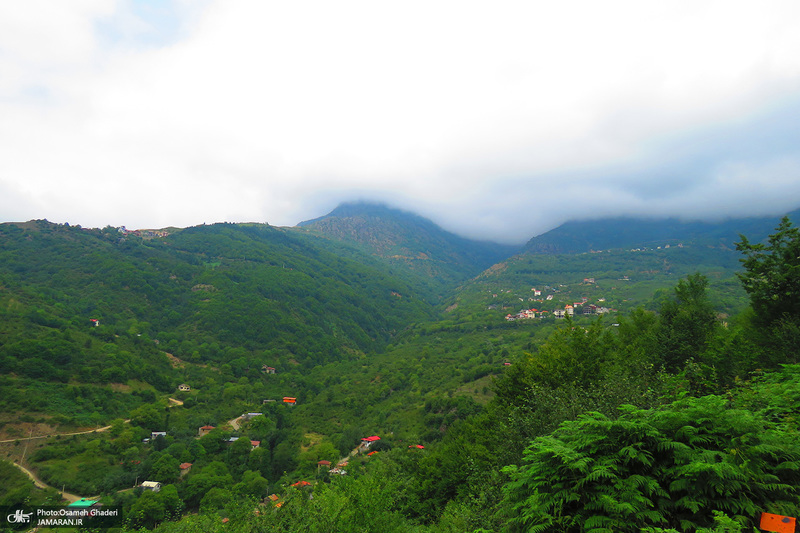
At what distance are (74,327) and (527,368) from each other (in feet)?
396

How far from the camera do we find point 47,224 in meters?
162

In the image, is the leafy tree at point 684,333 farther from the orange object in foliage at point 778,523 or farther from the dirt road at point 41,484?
the dirt road at point 41,484

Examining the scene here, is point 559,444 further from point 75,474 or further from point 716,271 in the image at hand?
point 716,271

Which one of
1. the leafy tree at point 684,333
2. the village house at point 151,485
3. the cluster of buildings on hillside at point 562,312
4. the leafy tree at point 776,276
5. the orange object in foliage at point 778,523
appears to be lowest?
the village house at point 151,485

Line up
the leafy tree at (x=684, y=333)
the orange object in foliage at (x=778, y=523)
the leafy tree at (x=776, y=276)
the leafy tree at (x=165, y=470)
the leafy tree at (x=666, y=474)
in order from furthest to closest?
the leafy tree at (x=165, y=470), the leafy tree at (x=684, y=333), the leafy tree at (x=776, y=276), the leafy tree at (x=666, y=474), the orange object in foliage at (x=778, y=523)

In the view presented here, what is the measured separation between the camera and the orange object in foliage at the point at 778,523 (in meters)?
5.50

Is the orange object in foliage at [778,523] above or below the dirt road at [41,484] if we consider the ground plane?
above

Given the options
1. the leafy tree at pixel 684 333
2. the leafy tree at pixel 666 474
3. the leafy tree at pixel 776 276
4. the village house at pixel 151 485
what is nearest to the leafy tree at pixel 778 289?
the leafy tree at pixel 776 276

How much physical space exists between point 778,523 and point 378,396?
9405 cm

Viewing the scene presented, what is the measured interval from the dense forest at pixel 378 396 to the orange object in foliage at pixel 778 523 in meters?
0.22

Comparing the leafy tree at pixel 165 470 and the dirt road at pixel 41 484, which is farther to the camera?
the leafy tree at pixel 165 470

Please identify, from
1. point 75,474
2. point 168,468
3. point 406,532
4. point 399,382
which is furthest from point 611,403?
point 399,382

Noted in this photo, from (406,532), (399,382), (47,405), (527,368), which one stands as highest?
(527,368)

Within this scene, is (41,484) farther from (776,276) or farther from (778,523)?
(776,276)
